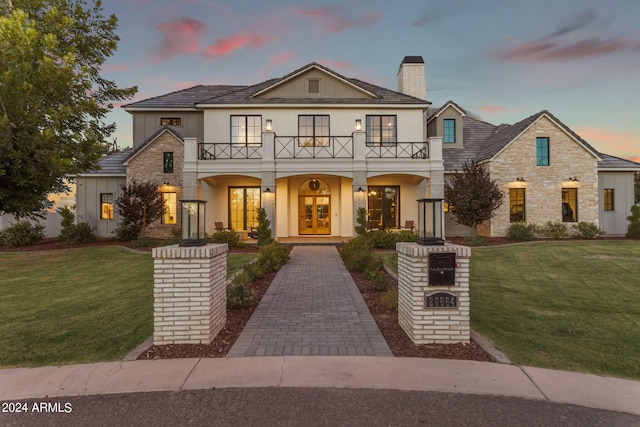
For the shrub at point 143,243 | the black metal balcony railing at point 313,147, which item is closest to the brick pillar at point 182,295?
the shrub at point 143,243

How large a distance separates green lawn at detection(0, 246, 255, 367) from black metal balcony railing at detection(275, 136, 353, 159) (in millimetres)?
7587

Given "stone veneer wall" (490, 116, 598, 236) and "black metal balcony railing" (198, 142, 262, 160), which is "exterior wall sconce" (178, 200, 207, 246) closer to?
"black metal balcony railing" (198, 142, 262, 160)

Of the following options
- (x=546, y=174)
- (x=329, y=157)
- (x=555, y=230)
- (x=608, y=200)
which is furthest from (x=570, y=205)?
(x=329, y=157)

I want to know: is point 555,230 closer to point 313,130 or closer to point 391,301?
point 313,130

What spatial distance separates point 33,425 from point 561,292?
9.75 m

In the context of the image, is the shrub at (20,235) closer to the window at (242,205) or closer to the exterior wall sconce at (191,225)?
the window at (242,205)

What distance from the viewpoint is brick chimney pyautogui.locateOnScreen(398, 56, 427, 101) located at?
2130cm

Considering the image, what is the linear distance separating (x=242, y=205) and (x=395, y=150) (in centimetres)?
962

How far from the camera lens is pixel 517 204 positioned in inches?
Answer: 735

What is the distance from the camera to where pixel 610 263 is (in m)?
10.9

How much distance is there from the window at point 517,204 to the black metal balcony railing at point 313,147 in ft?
32.4

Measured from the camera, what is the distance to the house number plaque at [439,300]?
458cm

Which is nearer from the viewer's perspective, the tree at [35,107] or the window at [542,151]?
the tree at [35,107]

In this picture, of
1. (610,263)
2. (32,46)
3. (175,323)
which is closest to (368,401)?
(175,323)
